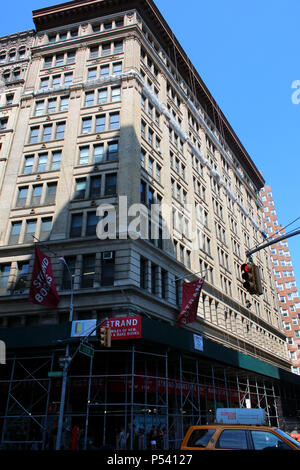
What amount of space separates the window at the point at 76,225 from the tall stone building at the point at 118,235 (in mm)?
96

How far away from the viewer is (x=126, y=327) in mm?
19156

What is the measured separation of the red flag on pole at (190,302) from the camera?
26.4 metres

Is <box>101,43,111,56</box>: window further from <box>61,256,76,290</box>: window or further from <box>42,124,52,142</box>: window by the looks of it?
<box>61,256,76,290</box>: window

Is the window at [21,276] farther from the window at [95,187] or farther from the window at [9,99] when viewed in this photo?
Answer: the window at [9,99]

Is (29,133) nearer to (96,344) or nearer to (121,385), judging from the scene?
(96,344)

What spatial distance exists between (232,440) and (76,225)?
73.0 ft

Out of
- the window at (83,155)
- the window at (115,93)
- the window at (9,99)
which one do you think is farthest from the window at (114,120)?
the window at (9,99)

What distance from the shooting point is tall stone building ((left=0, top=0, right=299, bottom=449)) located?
21.2 metres

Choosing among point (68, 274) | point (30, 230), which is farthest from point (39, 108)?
point (68, 274)

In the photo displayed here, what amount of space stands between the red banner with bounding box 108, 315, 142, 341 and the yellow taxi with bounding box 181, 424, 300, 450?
10.5 meters

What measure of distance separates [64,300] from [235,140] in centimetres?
4765

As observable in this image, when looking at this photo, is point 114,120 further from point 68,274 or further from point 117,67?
point 68,274

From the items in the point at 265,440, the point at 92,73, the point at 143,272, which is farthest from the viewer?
the point at 92,73
